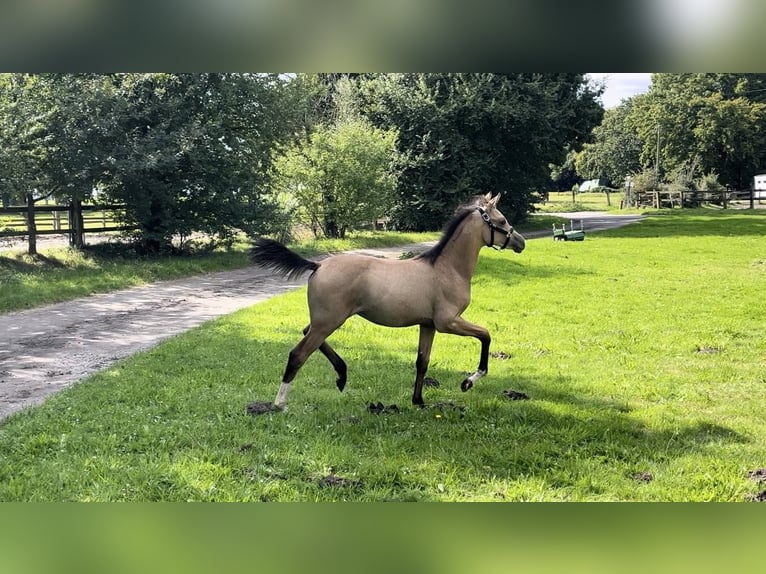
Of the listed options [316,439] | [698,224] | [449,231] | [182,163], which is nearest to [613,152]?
[698,224]

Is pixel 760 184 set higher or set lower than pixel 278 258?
higher

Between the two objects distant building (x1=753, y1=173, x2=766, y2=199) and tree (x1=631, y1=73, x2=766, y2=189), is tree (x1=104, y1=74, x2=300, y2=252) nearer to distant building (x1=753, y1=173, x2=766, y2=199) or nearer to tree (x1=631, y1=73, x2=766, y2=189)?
tree (x1=631, y1=73, x2=766, y2=189)

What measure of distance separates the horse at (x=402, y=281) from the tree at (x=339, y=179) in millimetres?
4712

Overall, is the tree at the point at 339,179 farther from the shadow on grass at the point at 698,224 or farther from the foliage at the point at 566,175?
the shadow on grass at the point at 698,224

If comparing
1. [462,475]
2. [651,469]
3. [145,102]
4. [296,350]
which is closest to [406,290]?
[296,350]

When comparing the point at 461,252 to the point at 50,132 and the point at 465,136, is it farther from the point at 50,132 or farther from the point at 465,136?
the point at 50,132

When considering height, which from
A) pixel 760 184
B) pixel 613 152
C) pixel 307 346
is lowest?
pixel 307 346

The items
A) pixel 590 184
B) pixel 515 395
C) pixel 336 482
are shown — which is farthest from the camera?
pixel 590 184

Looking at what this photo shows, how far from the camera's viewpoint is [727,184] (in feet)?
30.0

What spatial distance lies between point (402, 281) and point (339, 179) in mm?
5014

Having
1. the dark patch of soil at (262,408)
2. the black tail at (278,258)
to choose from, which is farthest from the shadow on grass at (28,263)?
the black tail at (278,258)

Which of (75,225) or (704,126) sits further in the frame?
(75,225)

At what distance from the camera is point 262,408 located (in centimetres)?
310

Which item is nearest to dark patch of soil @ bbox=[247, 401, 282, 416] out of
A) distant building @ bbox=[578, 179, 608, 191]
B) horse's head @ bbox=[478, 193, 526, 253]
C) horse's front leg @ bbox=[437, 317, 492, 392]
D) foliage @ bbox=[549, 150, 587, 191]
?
horse's front leg @ bbox=[437, 317, 492, 392]
